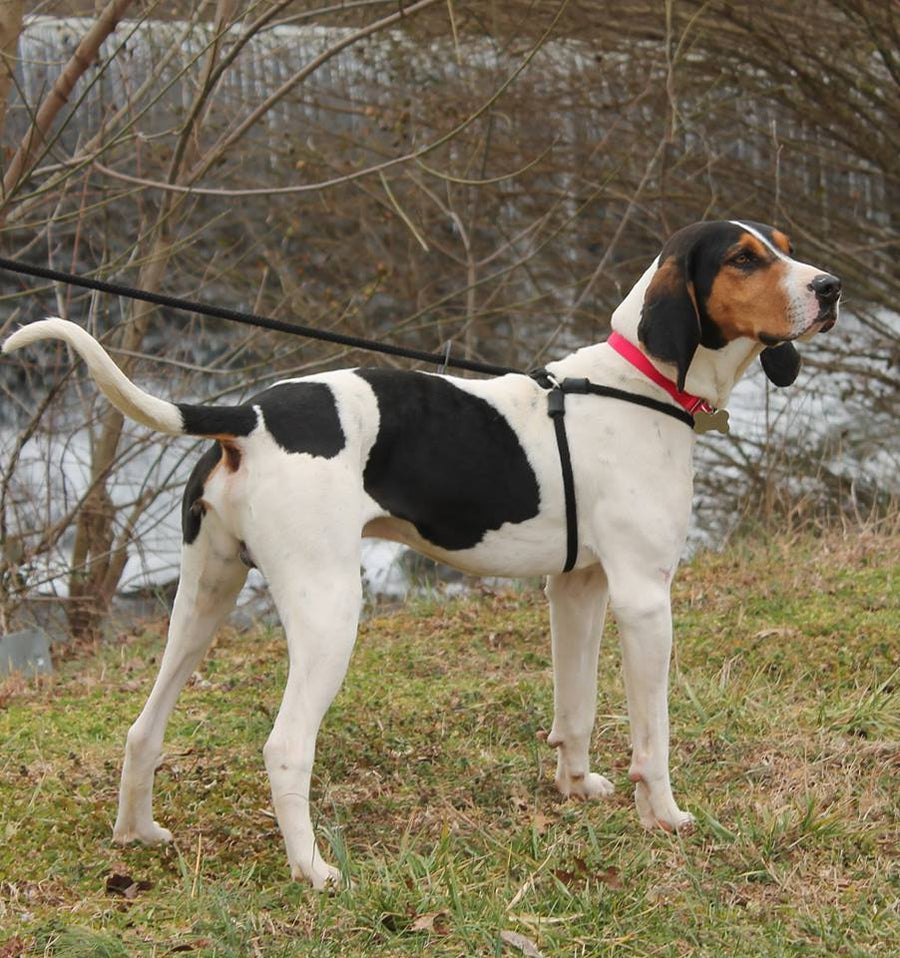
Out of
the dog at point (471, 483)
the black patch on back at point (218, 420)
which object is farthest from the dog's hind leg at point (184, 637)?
the black patch on back at point (218, 420)

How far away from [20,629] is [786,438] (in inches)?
197

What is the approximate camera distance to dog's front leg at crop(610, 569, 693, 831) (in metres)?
3.93

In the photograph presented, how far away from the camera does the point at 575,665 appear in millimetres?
4332

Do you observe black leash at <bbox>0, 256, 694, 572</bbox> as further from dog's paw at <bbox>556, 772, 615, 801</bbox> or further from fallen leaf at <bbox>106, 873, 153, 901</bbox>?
fallen leaf at <bbox>106, 873, 153, 901</bbox>

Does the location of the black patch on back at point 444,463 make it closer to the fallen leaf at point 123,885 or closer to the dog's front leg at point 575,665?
the dog's front leg at point 575,665

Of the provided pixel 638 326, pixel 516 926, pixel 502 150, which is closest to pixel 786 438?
pixel 502 150

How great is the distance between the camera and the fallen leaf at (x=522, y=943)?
3.13 meters

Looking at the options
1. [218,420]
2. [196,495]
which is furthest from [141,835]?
[218,420]

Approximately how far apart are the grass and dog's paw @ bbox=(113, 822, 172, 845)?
4cm

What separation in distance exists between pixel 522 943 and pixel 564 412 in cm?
146

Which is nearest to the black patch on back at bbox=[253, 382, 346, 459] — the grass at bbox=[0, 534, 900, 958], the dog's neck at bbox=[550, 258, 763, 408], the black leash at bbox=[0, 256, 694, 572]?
the black leash at bbox=[0, 256, 694, 572]

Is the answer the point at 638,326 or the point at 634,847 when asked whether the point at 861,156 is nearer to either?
the point at 638,326

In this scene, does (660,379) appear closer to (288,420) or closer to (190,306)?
(288,420)

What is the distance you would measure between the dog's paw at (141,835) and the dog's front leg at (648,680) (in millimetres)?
1310
